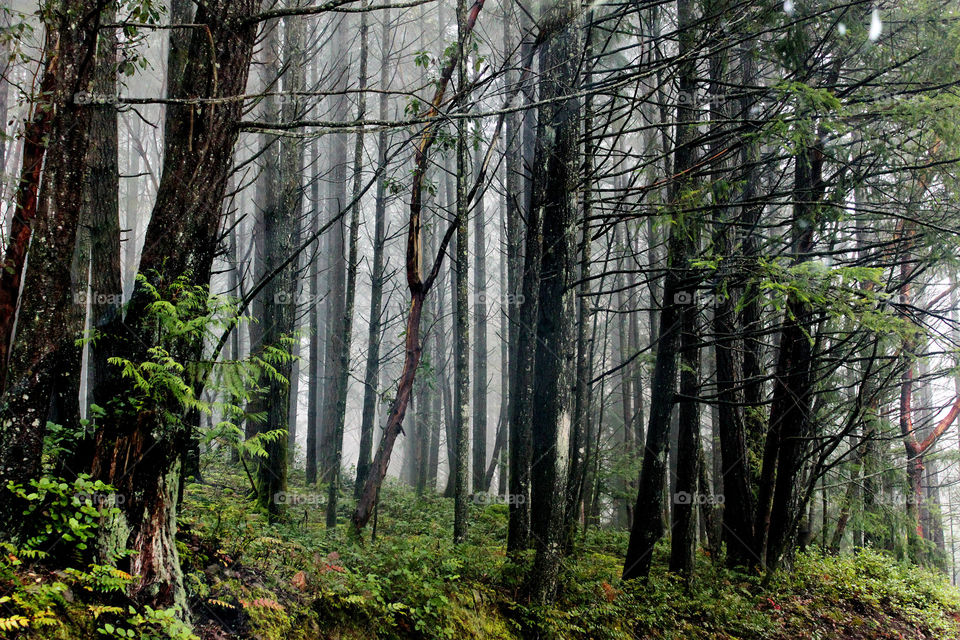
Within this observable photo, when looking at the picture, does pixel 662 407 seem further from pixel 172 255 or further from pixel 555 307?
pixel 172 255

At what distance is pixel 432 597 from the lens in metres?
5.05

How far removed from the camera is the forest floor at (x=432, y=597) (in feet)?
11.5

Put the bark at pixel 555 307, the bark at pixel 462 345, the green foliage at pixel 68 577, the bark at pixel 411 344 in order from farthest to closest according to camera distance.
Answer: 1. the bark at pixel 462 345
2. the bark at pixel 411 344
3. the bark at pixel 555 307
4. the green foliage at pixel 68 577

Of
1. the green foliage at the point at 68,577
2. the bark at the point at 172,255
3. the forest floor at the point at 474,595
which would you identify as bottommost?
the forest floor at the point at 474,595

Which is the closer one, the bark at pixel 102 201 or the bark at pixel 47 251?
the bark at pixel 47 251

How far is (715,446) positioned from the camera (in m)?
14.8

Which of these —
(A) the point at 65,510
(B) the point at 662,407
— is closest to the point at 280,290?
(A) the point at 65,510

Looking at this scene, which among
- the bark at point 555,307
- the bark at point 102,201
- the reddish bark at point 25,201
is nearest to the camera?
the reddish bark at point 25,201

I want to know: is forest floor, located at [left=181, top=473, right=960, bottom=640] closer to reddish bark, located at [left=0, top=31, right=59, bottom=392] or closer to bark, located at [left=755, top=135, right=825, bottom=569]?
bark, located at [left=755, top=135, right=825, bottom=569]

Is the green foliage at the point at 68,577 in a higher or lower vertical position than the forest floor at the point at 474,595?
higher

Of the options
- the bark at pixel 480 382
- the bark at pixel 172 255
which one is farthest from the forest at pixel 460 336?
the bark at pixel 480 382

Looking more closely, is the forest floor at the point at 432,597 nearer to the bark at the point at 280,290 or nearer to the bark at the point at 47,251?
the bark at the point at 280,290

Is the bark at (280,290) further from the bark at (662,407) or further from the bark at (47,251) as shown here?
the bark at (662,407)

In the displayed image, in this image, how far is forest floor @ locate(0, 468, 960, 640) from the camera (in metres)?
3.51
